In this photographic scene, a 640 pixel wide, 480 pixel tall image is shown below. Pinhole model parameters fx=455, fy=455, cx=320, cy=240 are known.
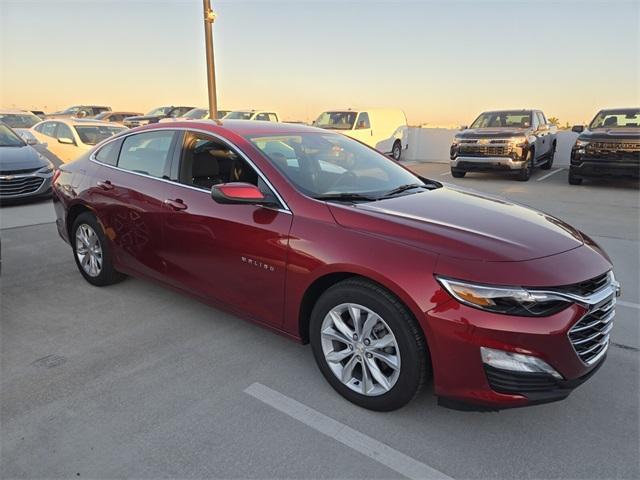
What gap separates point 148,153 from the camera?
383 cm

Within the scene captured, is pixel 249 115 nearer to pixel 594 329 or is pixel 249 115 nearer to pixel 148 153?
pixel 148 153

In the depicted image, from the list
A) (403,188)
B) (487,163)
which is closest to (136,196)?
(403,188)

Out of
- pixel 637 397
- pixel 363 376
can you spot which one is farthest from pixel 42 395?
pixel 637 397

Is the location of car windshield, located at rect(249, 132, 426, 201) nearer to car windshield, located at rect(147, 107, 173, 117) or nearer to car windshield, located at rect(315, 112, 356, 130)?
car windshield, located at rect(315, 112, 356, 130)

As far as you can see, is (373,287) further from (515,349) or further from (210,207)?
(210,207)

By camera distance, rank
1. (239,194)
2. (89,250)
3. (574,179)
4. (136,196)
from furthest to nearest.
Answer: (574,179) < (89,250) < (136,196) < (239,194)

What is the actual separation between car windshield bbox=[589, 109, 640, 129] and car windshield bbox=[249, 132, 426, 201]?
1007 centimetres

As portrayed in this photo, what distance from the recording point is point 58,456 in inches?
87.5

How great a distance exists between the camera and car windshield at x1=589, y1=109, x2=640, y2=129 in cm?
1105

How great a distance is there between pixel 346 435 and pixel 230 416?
655mm

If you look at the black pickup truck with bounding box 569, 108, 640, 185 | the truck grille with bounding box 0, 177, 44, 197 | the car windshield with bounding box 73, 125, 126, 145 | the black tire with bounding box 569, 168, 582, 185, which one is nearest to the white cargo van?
the black tire with bounding box 569, 168, 582, 185

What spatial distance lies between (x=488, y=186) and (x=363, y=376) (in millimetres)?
9963

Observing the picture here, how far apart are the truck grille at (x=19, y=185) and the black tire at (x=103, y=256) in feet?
15.2

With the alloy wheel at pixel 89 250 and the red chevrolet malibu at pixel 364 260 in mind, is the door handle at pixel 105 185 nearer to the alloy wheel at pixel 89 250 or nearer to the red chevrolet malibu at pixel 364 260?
the red chevrolet malibu at pixel 364 260
